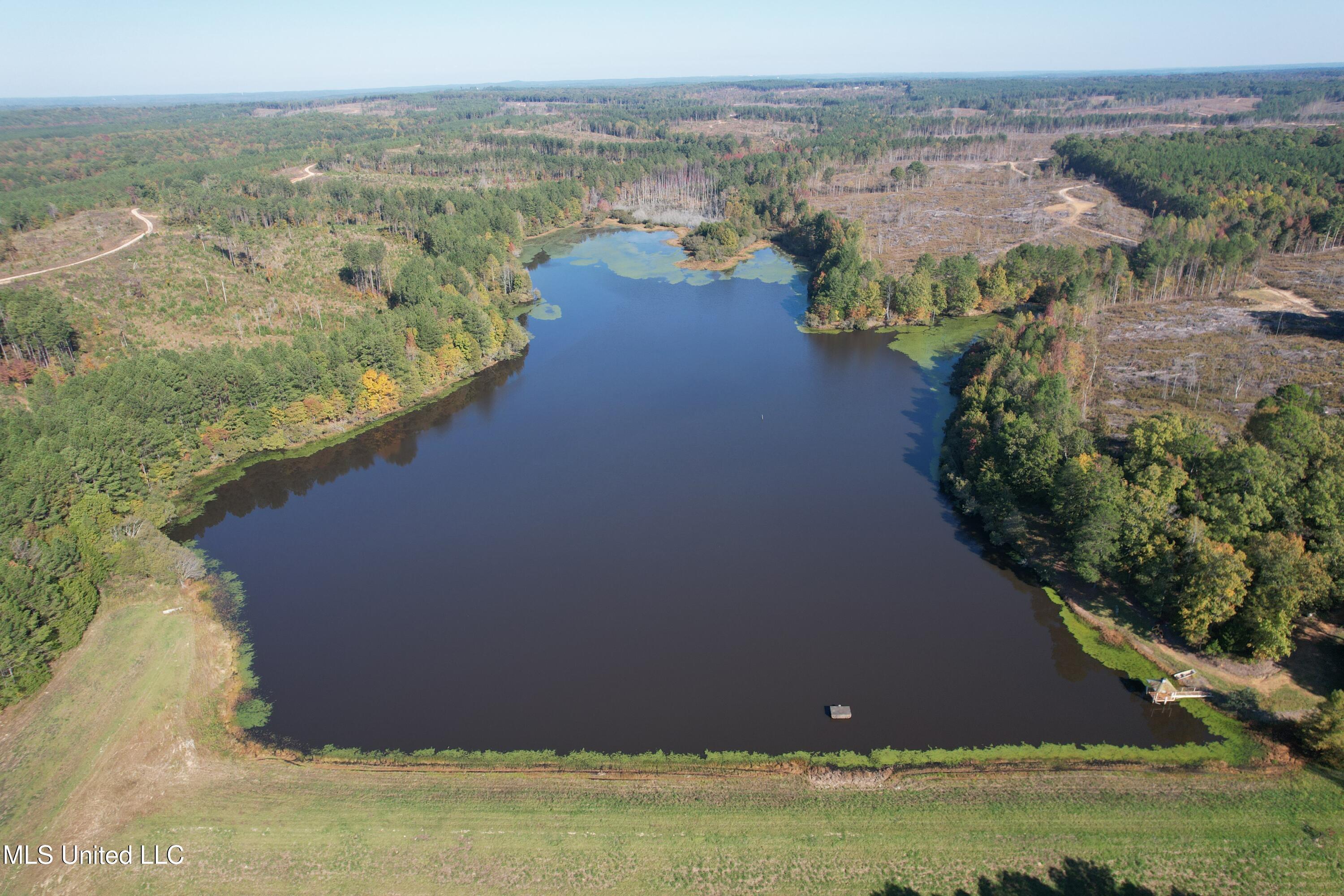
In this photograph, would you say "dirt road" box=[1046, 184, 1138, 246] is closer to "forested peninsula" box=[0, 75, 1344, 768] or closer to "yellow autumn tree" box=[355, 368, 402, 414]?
"forested peninsula" box=[0, 75, 1344, 768]

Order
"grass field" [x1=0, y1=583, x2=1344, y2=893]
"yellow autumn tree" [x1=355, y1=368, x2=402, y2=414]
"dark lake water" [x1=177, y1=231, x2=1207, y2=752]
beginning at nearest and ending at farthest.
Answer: "grass field" [x1=0, y1=583, x2=1344, y2=893]
"dark lake water" [x1=177, y1=231, x2=1207, y2=752]
"yellow autumn tree" [x1=355, y1=368, x2=402, y2=414]

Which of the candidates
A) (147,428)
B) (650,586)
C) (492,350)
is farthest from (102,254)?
(650,586)

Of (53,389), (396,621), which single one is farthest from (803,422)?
(53,389)

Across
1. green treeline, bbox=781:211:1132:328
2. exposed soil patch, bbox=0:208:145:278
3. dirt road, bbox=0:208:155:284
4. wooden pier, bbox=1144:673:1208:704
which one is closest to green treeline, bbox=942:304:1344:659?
wooden pier, bbox=1144:673:1208:704

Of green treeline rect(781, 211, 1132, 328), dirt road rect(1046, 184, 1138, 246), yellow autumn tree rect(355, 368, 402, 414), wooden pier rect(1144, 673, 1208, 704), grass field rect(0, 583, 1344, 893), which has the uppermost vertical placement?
dirt road rect(1046, 184, 1138, 246)

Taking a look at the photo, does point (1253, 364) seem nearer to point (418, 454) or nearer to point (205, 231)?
point (418, 454)

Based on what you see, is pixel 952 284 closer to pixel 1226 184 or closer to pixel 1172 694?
pixel 1172 694
